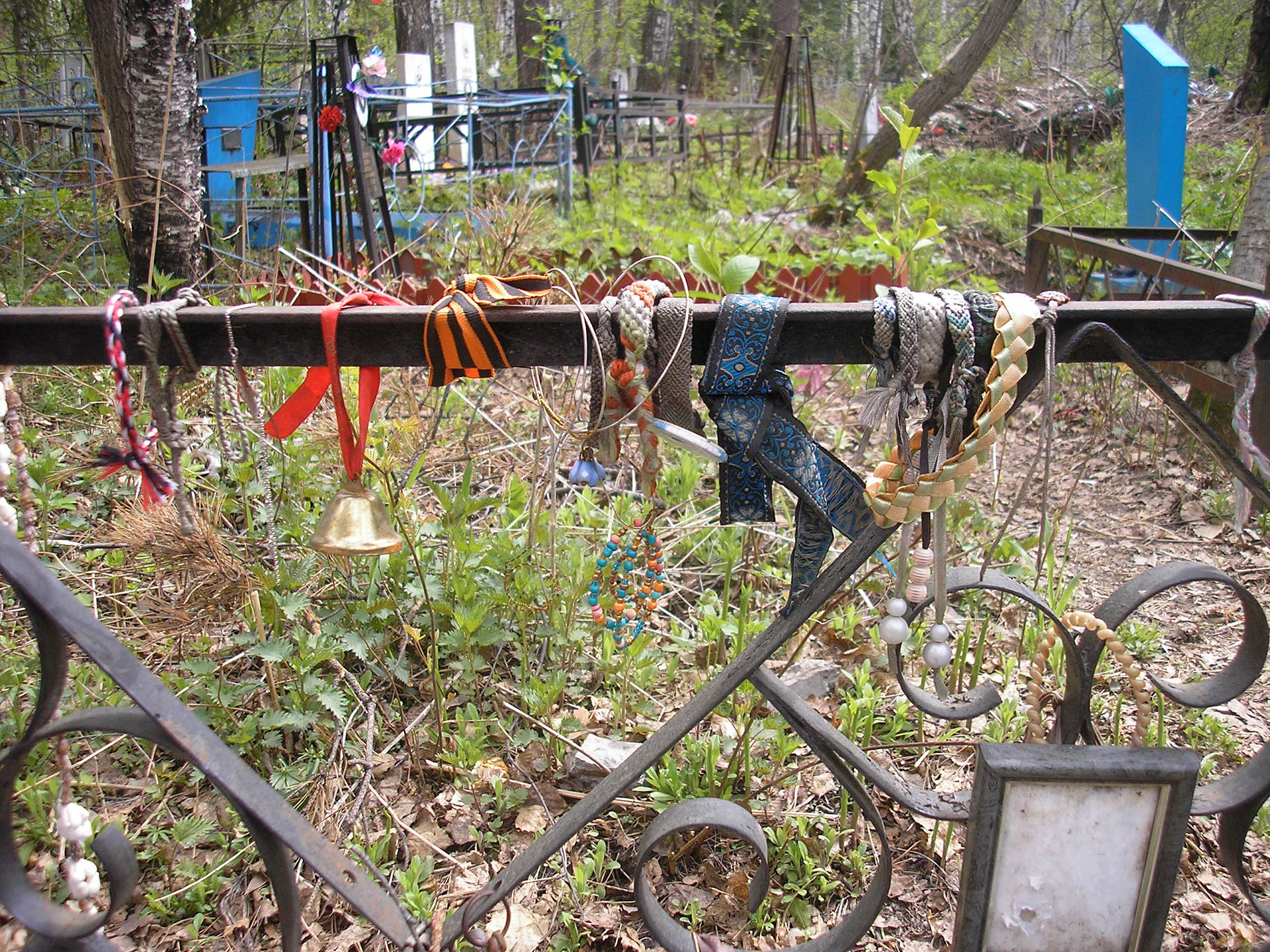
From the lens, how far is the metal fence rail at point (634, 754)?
3.51ft

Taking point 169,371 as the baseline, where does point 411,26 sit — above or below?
above

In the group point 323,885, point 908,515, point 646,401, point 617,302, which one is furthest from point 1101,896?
point 323,885

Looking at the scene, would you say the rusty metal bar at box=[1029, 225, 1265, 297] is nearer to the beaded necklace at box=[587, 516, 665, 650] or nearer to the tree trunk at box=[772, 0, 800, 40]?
the beaded necklace at box=[587, 516, 665, 650]

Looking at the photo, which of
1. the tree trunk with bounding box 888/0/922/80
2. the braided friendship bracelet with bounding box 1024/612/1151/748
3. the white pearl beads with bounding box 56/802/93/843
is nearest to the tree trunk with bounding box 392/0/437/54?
the tree trunk with bounding box 888/0/922/80

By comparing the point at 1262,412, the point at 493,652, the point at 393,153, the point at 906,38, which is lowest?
the point at 493,652

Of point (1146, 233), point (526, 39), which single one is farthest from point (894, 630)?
point (526, 39)

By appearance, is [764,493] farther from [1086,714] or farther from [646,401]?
[1086,714]

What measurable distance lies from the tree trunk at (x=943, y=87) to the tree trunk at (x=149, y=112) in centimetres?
428

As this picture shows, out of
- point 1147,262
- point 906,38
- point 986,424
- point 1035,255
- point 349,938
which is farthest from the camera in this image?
point 906,38

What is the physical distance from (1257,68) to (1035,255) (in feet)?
16.6

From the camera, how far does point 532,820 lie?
1854 mm

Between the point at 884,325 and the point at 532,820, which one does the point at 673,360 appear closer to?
the point at 884,325

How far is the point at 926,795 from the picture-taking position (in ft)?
4.45

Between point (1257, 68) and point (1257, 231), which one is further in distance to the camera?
point (1257, 68)
